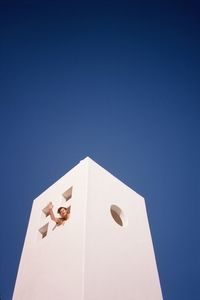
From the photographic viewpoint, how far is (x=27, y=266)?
7.20 metres

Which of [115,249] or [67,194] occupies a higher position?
[67,194]

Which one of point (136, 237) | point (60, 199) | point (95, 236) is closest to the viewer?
point (95, 236)

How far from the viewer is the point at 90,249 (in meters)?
5.54

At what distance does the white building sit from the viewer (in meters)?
5.27

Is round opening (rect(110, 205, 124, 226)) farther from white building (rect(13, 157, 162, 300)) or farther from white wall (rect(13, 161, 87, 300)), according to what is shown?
white wall (rect(13, 161, 87, 300))

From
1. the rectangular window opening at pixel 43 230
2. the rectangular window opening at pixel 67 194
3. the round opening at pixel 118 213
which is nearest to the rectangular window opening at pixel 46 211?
the rectangular window opening at pixel 43 230

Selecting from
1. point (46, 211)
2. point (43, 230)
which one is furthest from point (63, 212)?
point (46, 211)

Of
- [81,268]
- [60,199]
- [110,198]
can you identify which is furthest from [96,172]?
[81,268]

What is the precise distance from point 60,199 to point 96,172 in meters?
1.49

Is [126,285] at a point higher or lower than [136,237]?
lower

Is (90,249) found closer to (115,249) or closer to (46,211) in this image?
(115,249)

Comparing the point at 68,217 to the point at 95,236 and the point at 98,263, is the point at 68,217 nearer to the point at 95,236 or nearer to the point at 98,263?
the point at 95,236

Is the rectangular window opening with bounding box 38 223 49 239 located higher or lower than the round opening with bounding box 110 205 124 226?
A: lower

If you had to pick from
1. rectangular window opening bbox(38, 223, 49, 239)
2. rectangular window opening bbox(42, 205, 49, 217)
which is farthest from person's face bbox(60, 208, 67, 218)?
rectangular window opening bbox(42, 205, 49, 217)
